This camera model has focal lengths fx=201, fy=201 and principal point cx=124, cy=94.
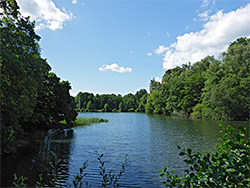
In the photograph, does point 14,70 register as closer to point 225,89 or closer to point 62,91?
point 62,91

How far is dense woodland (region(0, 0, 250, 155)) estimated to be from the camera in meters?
10.1

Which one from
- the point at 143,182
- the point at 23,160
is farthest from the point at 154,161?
the point at 23,160

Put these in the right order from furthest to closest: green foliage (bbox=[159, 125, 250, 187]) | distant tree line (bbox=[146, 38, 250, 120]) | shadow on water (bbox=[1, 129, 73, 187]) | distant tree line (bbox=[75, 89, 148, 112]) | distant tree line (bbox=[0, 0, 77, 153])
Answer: distant tree line (bbox=[75, 89, 148, 112])
distant tree line (bbox=[146, 38, 250, 120])
distant tree line (bbox=[0, 0, 77, 153])
shadow on water (bbox=[1, 129, 73, 187])
green foliage (bbox=[159, 125, 250, 187])

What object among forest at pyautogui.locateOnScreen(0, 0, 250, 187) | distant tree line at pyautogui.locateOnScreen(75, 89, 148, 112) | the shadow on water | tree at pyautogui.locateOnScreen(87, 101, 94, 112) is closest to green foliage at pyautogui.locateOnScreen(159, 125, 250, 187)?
forest at pyautogui.locateOnScreen(0, 0, 250, 187)

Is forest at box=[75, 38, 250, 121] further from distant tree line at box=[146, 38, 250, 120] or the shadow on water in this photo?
the shadow on water

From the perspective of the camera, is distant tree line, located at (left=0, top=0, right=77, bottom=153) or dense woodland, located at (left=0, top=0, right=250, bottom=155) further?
dense woodland, located at (left=0, top=0, right=250, bottom=155)

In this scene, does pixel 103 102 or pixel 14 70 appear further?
pixel 103 102

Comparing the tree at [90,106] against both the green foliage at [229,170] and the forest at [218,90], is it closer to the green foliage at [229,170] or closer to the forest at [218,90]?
the forest at [218,90]

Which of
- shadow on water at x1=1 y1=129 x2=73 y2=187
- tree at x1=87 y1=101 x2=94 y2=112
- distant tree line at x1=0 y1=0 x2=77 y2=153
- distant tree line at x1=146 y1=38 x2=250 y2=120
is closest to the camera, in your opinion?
shadow on water at x1=1 y1=129 x2=73 y2=187

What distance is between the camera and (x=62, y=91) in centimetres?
2492

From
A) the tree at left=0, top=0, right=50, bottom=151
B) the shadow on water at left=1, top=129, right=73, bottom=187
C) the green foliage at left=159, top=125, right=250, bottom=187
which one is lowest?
the shadow on water at left=1, top=129, right=73, bottom=187

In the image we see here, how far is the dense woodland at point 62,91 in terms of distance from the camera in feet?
33.2

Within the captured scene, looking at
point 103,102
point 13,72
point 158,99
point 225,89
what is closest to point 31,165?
point 13,72

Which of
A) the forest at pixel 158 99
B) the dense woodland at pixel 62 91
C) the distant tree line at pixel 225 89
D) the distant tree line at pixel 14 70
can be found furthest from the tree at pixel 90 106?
the distant tree line at pixel 14 70
